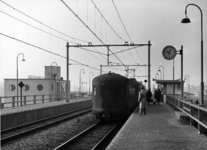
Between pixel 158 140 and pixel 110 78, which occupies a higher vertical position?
pixel 110 78

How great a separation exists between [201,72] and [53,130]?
769 centimetres

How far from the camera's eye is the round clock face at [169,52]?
2029 cm

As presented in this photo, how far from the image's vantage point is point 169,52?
805 inches

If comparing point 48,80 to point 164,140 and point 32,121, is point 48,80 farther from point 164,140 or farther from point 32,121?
point 164,140

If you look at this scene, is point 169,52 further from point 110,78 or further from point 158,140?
point 158,140

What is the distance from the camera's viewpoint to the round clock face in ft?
66.6

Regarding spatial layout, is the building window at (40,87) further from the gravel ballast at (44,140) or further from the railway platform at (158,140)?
the railway platform at (158,140)

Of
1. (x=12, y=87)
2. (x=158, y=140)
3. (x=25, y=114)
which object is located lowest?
(x=25, y=114)

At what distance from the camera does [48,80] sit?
52.2 meters

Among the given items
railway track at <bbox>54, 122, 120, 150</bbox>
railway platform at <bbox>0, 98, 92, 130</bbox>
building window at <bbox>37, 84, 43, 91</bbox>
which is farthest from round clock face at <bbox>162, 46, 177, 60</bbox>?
building window at <bbox>37, 84, 43, 91</bbox>

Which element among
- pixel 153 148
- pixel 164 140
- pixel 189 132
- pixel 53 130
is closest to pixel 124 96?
pixel 53 130

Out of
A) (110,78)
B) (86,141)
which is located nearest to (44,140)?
(86,141)

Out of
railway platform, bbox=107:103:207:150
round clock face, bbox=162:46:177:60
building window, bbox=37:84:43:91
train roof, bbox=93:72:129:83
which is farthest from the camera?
building window, bbox=37:84:43:91

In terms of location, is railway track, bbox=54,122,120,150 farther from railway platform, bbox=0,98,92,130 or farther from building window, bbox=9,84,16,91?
building window, bbox=9,84,16,91
